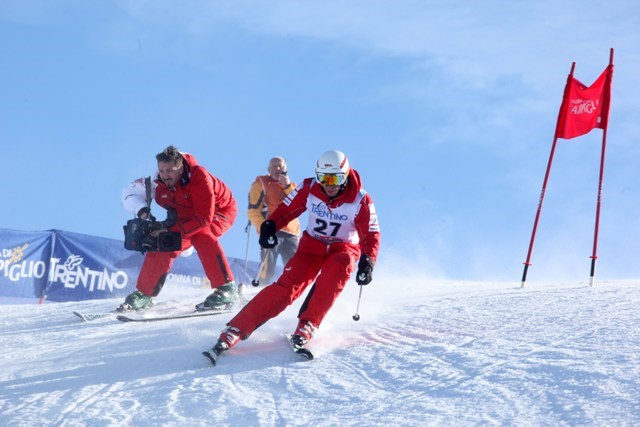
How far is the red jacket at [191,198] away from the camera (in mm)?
7309

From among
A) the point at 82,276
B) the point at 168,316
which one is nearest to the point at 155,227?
the point at 168,316

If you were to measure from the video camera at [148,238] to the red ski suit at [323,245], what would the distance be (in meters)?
1.33

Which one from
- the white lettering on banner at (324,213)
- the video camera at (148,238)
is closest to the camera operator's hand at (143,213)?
the video camera at (148,238)

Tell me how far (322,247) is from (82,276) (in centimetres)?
777

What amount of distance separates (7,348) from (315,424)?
3.51 m

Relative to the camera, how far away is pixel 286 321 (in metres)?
6.74

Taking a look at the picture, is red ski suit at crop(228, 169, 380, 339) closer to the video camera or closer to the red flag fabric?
the video camera

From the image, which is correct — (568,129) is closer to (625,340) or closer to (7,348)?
(625,340)

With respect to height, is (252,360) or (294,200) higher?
(294,200)

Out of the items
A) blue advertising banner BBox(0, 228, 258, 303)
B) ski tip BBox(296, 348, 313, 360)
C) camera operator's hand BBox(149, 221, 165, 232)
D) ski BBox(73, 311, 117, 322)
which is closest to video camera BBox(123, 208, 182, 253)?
camera operator's hand BBox(149, 221, 165, 232)

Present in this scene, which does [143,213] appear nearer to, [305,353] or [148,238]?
[148,238]

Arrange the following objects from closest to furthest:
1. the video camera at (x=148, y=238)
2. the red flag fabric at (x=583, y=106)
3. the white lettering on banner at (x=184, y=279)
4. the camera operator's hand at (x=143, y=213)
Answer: the video camera at (x=148, y=238)
the camera operator's hand at (x=143, y=213)
the red flag fabric at (x=583, y=106)
the white lettering on banner at (x=184, y=279)

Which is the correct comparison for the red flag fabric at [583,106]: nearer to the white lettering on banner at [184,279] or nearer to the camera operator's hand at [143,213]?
the camera operator's hand at [143,213]

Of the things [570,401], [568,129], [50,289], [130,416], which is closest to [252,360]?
[130,416]
